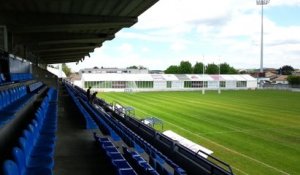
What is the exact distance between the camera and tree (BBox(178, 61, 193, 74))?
115562 mm

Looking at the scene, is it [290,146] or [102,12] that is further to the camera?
[290,146]

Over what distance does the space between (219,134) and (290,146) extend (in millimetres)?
4077

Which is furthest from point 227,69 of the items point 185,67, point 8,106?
point 8,106

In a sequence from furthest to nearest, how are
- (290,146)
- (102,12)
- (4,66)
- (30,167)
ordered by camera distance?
(290,146)
(102,12)
(4,66)
(30,167)

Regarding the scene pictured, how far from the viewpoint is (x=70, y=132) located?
9477 millimetres

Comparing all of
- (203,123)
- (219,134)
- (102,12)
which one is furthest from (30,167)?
(203,123)

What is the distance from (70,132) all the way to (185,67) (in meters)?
109

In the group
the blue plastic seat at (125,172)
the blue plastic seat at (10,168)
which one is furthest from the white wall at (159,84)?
the blue plastic seat at (10,168)

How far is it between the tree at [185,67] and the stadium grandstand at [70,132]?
97.0 m

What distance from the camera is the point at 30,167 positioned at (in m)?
4.38

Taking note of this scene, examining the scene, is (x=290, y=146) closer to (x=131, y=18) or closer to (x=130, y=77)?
(x=131, y=18)

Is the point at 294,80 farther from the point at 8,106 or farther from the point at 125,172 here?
the point at 125,172

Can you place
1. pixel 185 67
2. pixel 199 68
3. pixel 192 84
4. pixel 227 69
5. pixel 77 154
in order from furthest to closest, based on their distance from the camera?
pixel 185 67, pixel 199 68, pixel 227 69, pixel 192 84, pixel 77 154

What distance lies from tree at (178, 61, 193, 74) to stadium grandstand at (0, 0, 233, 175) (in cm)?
9704
